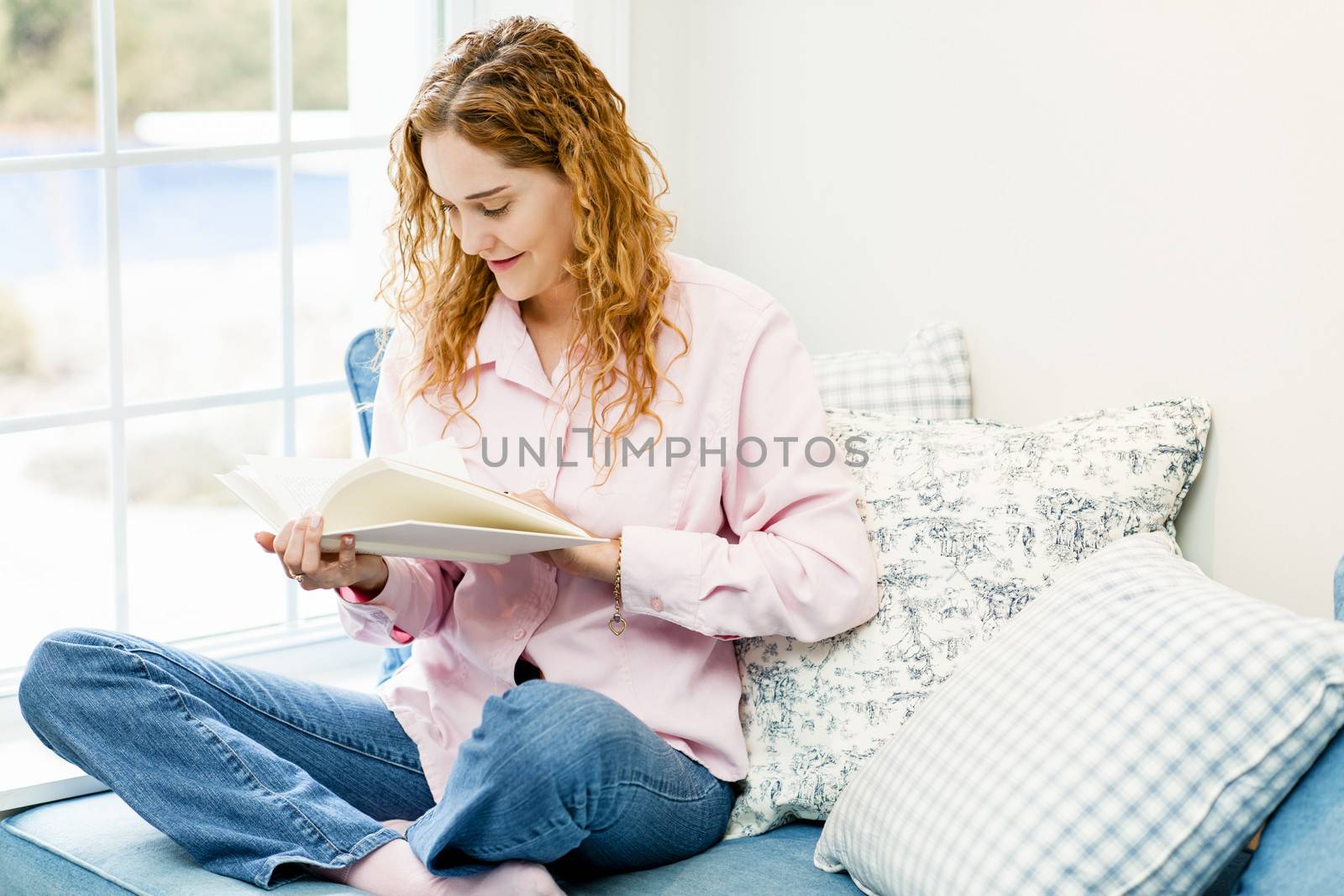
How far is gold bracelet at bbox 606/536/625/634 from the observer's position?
1.55 metres

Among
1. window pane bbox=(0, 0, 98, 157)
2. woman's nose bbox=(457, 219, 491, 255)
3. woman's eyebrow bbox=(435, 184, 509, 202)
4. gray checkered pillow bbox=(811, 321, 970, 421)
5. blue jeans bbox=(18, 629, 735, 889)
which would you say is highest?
window pane bbox=(0, 0, 98, 157)

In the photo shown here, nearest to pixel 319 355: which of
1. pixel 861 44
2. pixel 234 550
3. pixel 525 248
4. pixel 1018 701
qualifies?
pixel 234 550

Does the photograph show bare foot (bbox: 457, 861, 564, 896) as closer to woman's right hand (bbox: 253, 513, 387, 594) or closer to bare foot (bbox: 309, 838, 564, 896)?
bare foot (bbox: 309, 838, 564, 896)

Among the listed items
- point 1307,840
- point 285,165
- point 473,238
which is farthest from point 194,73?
point 1307,840

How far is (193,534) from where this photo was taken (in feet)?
7.66

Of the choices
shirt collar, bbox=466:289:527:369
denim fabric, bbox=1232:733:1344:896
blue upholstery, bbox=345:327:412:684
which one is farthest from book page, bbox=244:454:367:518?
denim fabric, bbox=1232:733:1344:896

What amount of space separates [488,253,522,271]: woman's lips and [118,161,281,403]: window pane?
0.63m

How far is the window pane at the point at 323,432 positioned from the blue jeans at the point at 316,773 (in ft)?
2.16

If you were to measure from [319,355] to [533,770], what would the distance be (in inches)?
45.4

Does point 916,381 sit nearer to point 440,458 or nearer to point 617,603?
point 617,603

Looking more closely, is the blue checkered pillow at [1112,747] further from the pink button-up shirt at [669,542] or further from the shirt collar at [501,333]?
the shirt collar at [501,333]

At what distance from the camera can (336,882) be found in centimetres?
149

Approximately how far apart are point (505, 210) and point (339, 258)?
0.80 metres

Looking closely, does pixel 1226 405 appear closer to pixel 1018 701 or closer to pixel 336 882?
pixel 1018 701
